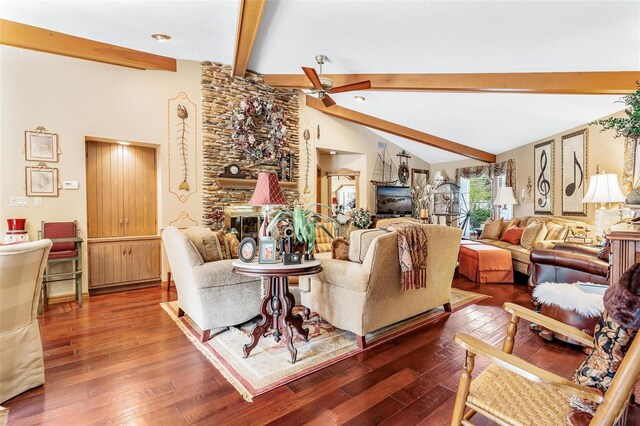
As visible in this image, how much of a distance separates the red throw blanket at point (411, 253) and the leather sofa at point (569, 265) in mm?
1301

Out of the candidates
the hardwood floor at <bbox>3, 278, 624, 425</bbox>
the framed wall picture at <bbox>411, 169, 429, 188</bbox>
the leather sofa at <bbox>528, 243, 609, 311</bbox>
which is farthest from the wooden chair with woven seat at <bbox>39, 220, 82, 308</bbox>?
the framed wall picture at <bbox>411, 169, 429, 188</bbox>

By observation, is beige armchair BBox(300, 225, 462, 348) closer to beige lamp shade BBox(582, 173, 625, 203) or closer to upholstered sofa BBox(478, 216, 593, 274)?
upholstered sofa BBox(478, 216, 593, 274)

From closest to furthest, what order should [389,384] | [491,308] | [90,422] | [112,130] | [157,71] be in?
[90,422], [389,384], [491,308], [112,130], [157,71]

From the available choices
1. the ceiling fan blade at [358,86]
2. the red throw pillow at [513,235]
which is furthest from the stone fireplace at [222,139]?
the red throw pillow at [513,235]

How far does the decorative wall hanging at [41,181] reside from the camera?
403 centimetres

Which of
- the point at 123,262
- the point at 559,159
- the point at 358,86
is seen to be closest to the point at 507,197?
the point at 559,159

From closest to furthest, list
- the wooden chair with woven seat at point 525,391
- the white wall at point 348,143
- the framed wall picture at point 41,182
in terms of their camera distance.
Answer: the wooden chair with woven seat at point 525,391, the framed wall picture at point 41,182, the white wall at point 348,143

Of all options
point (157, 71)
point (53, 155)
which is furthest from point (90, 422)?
point (157, 71)

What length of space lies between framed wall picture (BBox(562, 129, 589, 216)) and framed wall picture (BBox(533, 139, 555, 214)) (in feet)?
1.03

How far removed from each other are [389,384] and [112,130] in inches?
190

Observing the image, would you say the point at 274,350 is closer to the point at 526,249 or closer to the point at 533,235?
the point at 526,249

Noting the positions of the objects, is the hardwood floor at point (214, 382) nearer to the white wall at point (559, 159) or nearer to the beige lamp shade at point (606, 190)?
the beige lamp shade at point (606, 190)

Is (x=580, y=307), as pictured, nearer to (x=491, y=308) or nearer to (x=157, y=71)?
(x=491, y=308)

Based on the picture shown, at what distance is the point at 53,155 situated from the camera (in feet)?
13.7
